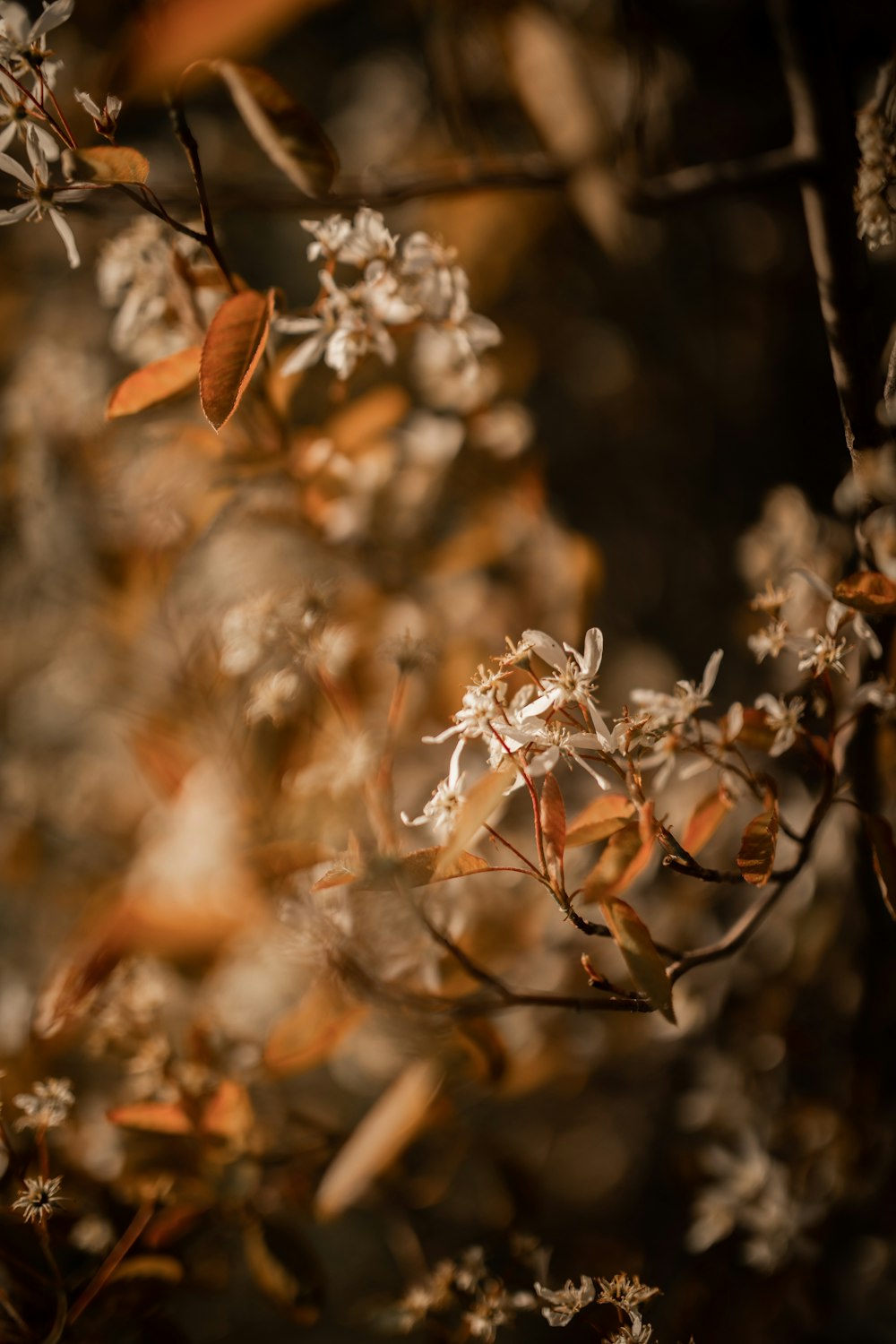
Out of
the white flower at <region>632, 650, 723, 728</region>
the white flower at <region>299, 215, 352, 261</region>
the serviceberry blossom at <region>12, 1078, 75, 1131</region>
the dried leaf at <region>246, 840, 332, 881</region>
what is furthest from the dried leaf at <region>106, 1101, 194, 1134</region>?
the white flower at <region>299, 215, 352, 261</region>

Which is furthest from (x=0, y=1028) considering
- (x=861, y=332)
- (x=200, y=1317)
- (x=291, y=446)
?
(x=861, y=332)

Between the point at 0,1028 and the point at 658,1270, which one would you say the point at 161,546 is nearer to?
the point at 0,1028

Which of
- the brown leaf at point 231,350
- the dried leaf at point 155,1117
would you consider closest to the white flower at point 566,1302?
the dried leaf at point 155,1117

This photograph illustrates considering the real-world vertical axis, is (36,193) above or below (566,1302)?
above

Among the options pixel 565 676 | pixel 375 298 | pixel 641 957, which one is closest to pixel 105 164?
pixel 375 298

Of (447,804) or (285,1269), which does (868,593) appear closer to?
(447,804)

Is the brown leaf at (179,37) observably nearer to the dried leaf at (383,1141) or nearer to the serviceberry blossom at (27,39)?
the serviceberry blossom at (27,39)

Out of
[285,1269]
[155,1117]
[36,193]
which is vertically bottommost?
[285,1269]
